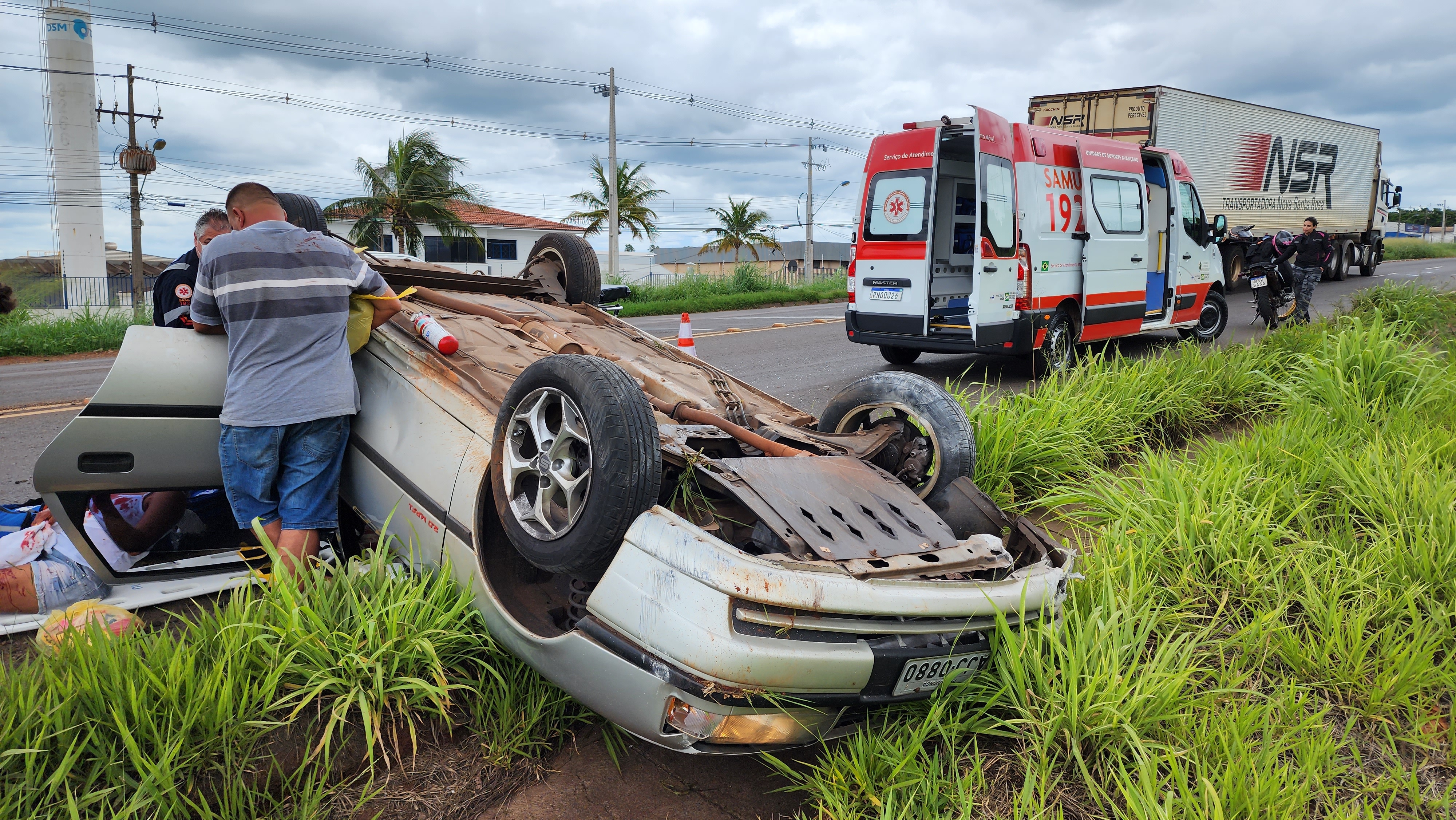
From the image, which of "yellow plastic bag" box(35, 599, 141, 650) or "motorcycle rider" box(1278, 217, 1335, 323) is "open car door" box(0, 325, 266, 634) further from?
"motorcycle rider" box(1278, 217, 1335, 323)

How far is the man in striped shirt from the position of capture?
284 centimetres

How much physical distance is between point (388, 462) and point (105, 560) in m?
1.13

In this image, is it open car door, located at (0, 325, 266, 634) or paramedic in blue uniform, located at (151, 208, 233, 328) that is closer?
open car door, located at (0, 325, 266, 634)

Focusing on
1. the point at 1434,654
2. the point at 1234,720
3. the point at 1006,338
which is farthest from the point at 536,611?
the point at 1006,338

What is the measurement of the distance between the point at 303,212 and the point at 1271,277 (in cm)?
1110

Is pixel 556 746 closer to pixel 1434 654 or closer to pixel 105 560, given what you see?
pixel 105 560

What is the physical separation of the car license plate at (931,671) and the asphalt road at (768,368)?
10.7 feet

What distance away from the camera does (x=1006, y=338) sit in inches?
284

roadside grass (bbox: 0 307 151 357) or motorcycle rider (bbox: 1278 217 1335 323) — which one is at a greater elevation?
motorcycle rider (bbox: 1278 217 1335 323)

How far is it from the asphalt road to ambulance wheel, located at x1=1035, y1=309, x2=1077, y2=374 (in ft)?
1.06

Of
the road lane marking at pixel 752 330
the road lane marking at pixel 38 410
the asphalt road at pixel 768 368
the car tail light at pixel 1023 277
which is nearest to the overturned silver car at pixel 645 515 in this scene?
the asphalt road at pixel 768 368

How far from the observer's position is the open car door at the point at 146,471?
276 cm

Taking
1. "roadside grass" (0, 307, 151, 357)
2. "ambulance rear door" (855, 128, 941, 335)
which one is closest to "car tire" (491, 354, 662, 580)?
"ambulance rear door" (855, 128, 941, 335)

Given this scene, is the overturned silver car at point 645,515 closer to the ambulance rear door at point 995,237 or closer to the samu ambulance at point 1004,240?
the ambulance rear door at point 995,237
